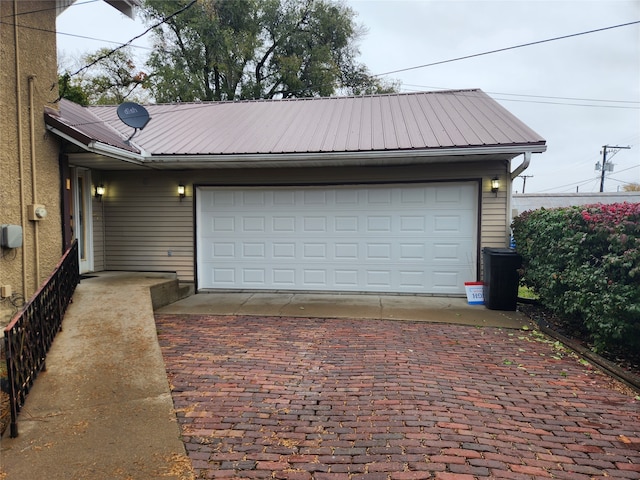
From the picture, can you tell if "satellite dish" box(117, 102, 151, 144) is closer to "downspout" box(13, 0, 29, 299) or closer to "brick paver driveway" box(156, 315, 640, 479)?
"downspout" box(13, 0, 29, 299)

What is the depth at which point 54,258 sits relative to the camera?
5.63m

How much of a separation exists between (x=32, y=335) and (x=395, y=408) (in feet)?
10.4

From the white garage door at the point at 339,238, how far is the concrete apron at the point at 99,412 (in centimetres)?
343

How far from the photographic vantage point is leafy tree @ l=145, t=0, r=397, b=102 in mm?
20594

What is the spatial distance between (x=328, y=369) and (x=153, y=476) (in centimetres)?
208

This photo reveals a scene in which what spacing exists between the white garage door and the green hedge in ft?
5.82

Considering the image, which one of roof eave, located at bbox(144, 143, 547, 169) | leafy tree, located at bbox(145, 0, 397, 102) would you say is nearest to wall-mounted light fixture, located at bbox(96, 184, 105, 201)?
roof eave, located at bbox(144, 143, 547, 169)

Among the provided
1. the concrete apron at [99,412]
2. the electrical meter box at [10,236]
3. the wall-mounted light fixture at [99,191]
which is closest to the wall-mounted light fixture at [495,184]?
the concrete apron at [99,412]

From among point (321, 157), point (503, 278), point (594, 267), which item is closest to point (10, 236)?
point (321, 157)

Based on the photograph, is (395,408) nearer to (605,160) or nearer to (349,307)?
(349,307)

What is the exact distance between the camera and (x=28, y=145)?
514 cm

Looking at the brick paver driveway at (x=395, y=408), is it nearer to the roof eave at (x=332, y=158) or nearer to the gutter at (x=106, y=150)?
the gutter at (x=106, y=150)

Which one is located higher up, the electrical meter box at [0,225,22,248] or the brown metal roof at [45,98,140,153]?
the brown metal roof at [45,98,140,153]

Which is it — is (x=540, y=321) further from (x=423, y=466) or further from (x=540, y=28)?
(x=540, y=28)
